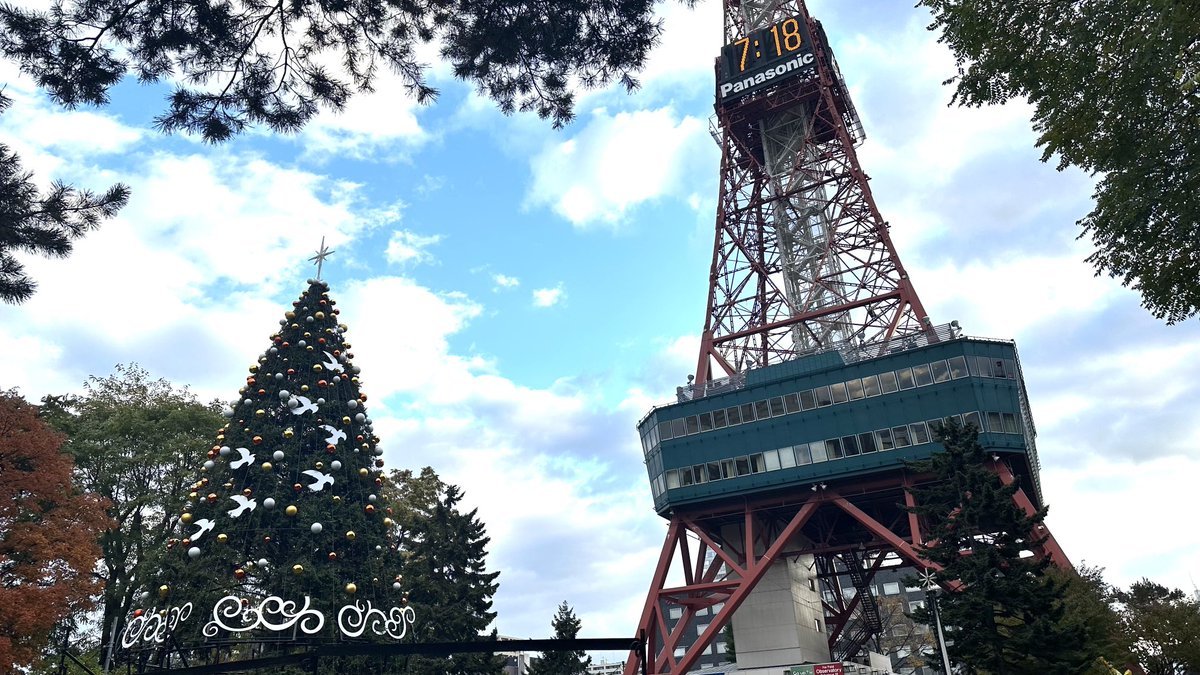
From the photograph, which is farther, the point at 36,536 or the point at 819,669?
the point at 819,669

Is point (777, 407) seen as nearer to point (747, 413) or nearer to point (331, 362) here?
point (747, 413)

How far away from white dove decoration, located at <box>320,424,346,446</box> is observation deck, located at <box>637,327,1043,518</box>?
26.2 meters

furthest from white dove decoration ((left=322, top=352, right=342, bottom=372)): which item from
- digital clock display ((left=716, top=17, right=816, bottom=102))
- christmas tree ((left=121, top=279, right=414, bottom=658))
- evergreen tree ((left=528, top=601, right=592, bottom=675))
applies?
digital clock display ((left=716, top=17, right=816, bottom=102))

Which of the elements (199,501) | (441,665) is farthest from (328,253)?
(441,665)

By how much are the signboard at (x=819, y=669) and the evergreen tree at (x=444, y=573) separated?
17810 millimetres

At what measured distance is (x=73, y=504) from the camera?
2705cm

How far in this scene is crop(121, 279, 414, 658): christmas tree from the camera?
88.3 ft

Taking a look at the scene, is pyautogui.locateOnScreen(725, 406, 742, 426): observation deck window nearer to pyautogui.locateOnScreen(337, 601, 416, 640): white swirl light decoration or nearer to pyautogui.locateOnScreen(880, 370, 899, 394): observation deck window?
pyautogui.locateOnScreen(880, 370, 899, 394): observation deck window

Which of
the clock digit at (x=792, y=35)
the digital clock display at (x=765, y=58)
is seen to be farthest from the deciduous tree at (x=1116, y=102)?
the clock digit at (x=792, y=35)

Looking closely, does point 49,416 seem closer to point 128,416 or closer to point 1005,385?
point 128,416

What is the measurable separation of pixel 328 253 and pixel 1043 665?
3394 centimetres

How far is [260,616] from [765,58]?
58591 mm

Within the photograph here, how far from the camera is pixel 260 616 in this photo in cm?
2620

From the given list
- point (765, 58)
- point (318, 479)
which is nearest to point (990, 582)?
point (318, 479)
